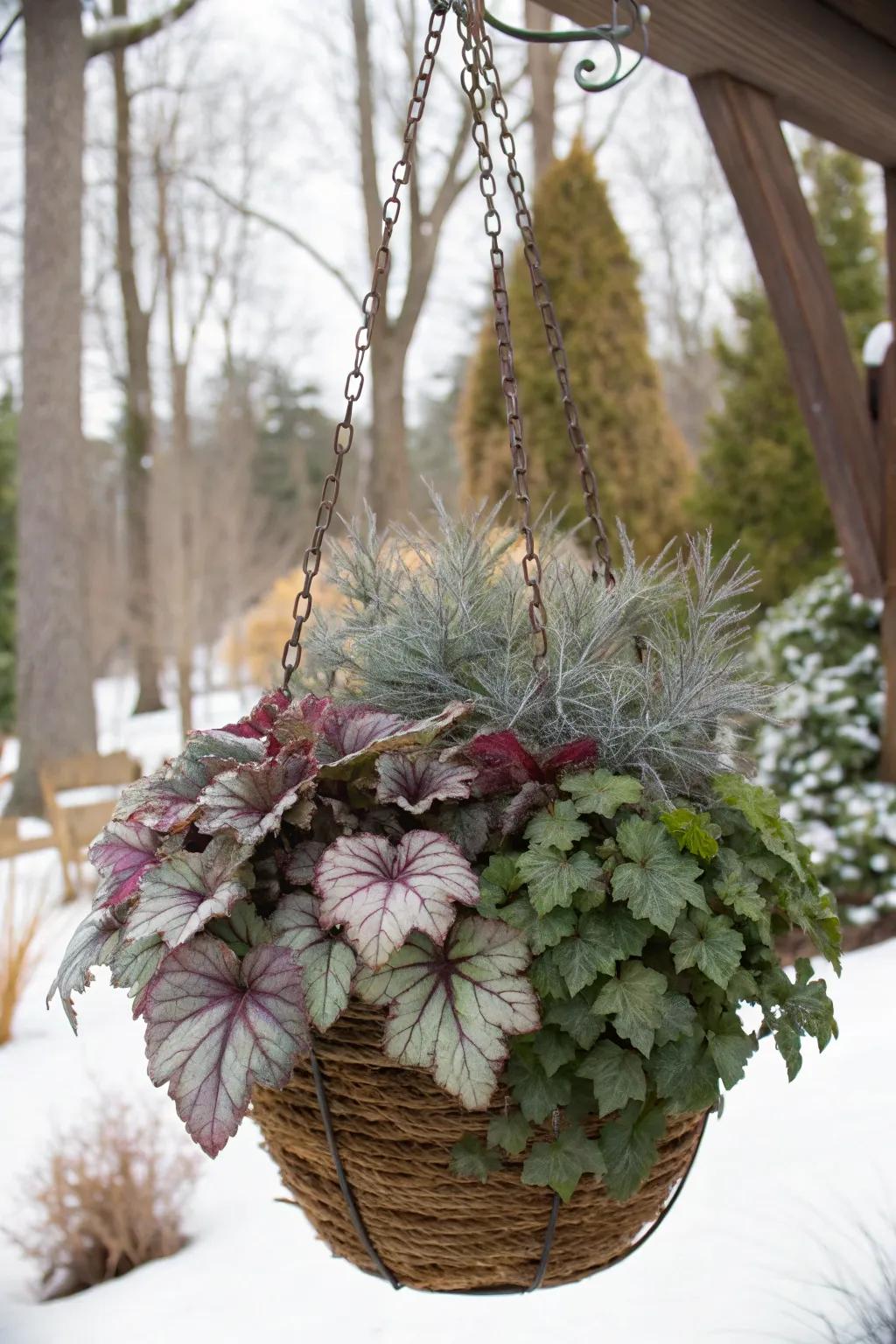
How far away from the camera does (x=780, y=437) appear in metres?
5.95

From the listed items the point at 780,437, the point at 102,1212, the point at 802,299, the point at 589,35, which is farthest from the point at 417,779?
the point at 780,437

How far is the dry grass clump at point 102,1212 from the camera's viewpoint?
2527 mm

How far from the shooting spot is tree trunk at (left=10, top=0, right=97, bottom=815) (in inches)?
243

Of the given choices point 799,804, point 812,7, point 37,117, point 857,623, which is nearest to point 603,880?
point 812,7

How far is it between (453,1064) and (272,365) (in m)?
13.9

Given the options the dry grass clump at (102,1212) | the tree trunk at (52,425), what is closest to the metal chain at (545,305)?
the dry grass clump at (102,1212)

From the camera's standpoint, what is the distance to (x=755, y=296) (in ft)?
20.6

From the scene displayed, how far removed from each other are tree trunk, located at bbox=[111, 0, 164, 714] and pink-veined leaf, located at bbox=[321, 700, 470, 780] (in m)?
9.13

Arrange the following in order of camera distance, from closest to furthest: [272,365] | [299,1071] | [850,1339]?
[299,1071] → [850,1339] → [272,365]

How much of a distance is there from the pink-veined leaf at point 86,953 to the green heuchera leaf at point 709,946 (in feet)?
1.49

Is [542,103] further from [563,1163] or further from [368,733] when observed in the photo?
[563,1163]

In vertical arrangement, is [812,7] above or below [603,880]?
above

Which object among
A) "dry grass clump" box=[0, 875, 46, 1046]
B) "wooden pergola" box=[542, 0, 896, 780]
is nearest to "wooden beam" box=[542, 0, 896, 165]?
"wooden pergola" box=[542, 0, 896, 780]

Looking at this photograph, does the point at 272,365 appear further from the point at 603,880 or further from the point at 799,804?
the point at 603,880
